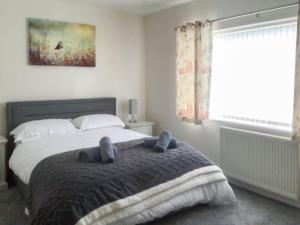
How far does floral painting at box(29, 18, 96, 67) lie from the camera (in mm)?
3986

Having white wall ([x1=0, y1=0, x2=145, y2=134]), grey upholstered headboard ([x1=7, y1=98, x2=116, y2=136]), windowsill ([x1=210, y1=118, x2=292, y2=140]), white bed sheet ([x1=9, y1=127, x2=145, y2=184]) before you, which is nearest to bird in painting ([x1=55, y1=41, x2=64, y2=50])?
white wall ([x1=0, y1=0, x2=145, y2=134])

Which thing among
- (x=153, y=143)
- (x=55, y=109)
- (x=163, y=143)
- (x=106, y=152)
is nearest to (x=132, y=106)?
(x=55, y=109)

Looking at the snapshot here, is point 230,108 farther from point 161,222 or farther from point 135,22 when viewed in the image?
point 135,22

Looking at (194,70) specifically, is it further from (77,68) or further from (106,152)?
(106,152)

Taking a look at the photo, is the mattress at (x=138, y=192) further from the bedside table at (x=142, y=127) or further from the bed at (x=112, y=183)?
the bedside table at (x=142, y=127)

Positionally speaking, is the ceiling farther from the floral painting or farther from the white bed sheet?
the white bed sheet

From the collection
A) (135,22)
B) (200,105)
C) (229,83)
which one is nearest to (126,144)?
(200,105)

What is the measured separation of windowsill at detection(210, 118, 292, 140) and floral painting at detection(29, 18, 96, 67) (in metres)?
2.18

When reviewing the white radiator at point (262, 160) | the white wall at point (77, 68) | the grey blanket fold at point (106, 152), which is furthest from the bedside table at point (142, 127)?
the grey blanket fold at point (106, 152)

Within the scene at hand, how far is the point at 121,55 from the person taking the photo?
485 centimetres

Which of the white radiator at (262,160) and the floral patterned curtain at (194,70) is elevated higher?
the floral patterned curtain at (194,70)

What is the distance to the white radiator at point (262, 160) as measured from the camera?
2.96 metres

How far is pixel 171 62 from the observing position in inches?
182

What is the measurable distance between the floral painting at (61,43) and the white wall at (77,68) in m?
0.08
